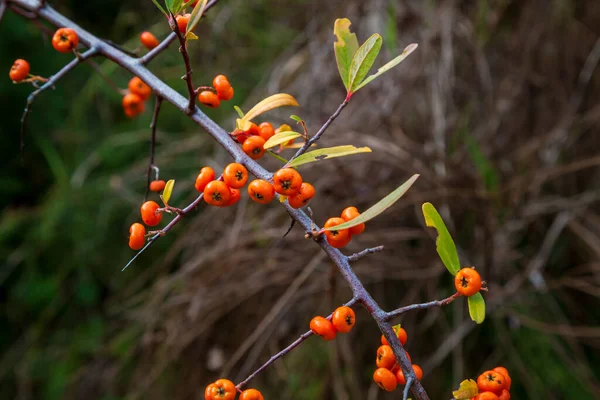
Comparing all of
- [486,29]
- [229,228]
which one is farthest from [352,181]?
[486,29]

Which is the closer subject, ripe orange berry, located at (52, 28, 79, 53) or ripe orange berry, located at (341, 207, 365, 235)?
ripe orange berry, located at (341, 207, 365, 235)

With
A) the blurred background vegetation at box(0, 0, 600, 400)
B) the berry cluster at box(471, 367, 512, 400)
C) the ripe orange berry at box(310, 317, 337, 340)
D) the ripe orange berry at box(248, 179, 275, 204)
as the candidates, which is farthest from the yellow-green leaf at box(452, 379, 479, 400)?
the blurred background vegetation at box(0, 0, 600, 400)

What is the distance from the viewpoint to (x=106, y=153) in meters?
1.61

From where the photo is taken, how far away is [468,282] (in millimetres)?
421

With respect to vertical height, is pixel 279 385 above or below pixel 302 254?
below

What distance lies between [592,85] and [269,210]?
41.3 inches

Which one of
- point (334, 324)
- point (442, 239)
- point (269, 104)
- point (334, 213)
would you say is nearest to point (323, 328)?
point (334, 324)

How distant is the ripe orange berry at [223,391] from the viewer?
408 millimetres

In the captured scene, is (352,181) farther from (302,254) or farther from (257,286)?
(257,286)

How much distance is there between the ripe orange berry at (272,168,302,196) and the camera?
38cm

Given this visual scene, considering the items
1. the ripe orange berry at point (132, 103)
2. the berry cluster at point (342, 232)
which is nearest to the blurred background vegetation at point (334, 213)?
the ripe orange berry at point (132, 103)

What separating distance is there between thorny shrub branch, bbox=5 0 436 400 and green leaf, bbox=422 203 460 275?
7cm

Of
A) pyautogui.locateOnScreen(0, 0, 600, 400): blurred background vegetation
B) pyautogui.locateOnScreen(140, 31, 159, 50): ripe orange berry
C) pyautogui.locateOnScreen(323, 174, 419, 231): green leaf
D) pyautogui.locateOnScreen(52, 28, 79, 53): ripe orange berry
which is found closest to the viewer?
pyautogui.locateOnScreen(323, 174, 419, 231): green leaf

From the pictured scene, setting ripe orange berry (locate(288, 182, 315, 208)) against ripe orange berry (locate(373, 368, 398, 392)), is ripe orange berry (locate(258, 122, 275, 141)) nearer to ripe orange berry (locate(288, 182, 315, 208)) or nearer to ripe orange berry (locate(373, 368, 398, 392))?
ripe orange berry (locate(288, 182, 315, 208))
